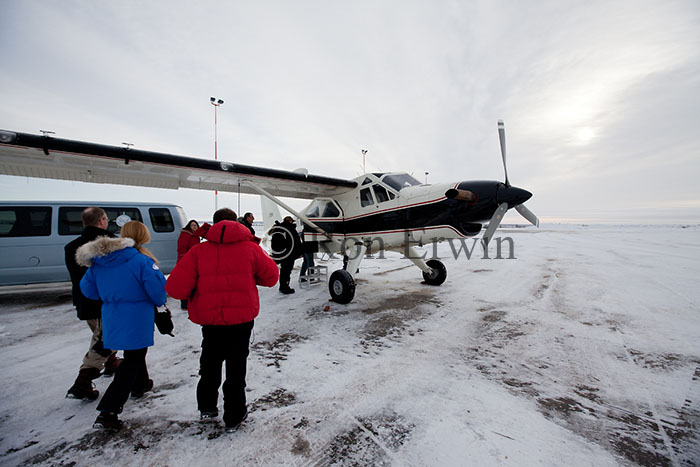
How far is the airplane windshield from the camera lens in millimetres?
6414

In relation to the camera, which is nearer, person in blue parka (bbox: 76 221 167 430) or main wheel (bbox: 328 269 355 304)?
person in blue parka (bbox: 76 221 167 430)

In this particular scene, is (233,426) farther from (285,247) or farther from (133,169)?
(133,169)

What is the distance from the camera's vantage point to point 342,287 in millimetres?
5656

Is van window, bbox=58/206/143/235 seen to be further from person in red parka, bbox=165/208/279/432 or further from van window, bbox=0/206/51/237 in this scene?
person in red parka, bbox=165/208/279/432

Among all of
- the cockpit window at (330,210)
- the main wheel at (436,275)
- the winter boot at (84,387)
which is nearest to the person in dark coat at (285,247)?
the cockpit window at (330,210)

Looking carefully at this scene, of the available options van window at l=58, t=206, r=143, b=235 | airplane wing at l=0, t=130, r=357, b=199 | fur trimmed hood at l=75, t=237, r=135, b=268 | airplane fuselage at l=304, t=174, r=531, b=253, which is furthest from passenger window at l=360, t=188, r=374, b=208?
van window at l=58, t=206, r=143, b=235

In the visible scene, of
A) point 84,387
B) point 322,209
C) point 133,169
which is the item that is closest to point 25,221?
point 133,169

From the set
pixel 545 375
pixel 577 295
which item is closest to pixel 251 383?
pixel 545 375

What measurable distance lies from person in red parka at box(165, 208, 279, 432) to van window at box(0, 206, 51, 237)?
6537mm

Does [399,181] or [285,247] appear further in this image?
[285,247]

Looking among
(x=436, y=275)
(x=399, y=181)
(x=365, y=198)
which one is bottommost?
(x=436, y=275)

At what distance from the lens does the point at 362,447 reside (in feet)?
6.39

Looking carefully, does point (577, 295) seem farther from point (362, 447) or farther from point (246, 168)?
point (246, 168)

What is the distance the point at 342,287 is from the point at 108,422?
3974 millimetres
